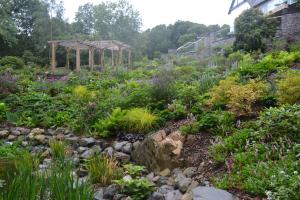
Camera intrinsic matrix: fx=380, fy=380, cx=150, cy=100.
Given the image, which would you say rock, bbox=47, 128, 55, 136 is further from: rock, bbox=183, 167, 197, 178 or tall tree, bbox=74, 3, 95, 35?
tall tree, bbox=74, 3, 95, 35

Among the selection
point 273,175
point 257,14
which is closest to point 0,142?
point 273,175

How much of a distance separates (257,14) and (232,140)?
13568 mm

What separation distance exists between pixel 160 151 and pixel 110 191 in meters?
1.53

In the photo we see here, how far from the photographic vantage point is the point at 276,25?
61.2 ft

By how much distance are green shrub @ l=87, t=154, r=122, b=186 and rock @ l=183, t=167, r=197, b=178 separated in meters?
1.11

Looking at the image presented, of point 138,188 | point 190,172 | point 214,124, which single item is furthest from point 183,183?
point 214,124

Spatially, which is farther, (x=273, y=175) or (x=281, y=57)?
(x=281, y=57)

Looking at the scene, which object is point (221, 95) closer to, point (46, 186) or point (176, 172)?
point (176, 172)

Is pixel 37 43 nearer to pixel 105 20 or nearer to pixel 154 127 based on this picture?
pixel 105 20

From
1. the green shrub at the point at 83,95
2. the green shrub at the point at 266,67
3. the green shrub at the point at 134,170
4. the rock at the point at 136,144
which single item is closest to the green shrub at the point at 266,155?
the green shrub at the point at 134,170

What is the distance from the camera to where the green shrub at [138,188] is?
17.9 ft

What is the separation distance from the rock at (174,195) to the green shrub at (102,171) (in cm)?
114

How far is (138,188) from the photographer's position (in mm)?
5523

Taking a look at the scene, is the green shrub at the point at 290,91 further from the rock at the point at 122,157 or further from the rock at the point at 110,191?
the rock at the point at 110,191
